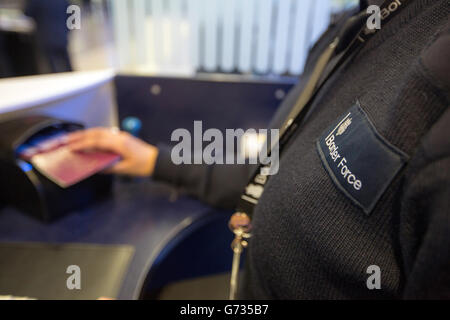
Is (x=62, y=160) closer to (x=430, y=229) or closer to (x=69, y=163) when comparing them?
(x=69, y=163)

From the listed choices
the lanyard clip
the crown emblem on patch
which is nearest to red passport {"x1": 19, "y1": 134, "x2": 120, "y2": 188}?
the lanyard clip

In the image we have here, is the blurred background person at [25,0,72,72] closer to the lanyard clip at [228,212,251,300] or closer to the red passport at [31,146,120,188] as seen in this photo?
the red passport at [31,146,120,188]

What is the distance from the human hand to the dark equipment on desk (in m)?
0.06

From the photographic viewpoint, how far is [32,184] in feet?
1.88

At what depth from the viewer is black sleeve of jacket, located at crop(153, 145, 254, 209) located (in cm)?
69

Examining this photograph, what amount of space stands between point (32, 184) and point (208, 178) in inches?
14.0

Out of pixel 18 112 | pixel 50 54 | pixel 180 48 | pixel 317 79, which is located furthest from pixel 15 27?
pixel 317 79

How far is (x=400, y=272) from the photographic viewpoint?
0.91ft

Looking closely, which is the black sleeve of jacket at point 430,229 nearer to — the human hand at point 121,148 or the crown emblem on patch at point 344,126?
the crown emblem on patch at point 344,126

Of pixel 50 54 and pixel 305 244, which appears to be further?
pixel 50 54

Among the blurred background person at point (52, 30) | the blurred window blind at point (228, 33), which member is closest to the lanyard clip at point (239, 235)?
Answer: the blurred window blind at point (228, 33)

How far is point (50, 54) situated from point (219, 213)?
2.44 meters

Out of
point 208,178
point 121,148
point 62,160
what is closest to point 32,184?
point 62,160

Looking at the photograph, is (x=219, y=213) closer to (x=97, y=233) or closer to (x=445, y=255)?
(x=97, y=233)
